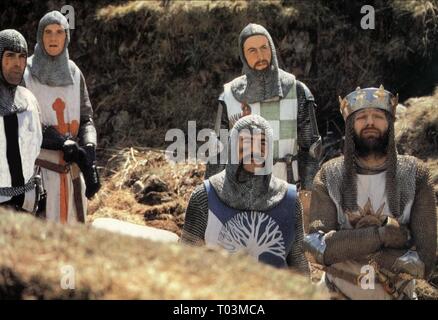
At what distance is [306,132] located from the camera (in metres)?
5.58

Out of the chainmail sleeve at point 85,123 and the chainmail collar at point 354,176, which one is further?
the chainmail sleeve at point 85,123

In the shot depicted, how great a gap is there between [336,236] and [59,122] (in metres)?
2.39

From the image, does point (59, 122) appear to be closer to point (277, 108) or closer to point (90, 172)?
point (90, 172)

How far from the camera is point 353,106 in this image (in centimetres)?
424

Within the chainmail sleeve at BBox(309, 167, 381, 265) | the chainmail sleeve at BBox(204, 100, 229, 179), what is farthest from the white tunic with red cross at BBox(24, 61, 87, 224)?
the chainmail sleeve at BBox(309, 167, 381, 265)

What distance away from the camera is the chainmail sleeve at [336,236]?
4004 millimetres

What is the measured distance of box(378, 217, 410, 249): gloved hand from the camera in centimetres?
399

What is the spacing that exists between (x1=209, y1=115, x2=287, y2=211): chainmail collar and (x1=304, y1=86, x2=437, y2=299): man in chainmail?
0.20 meters

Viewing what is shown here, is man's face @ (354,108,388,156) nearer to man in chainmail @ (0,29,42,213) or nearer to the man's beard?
the man's beard

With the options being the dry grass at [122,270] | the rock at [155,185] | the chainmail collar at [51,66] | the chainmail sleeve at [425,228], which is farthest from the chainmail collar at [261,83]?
the dry grass at [122,270]

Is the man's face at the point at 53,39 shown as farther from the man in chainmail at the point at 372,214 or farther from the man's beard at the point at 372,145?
the man's beard at the point at 372,145

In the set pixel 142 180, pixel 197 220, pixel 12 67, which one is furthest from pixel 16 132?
pixel 142 180

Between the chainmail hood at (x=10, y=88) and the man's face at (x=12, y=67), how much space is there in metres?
0.02

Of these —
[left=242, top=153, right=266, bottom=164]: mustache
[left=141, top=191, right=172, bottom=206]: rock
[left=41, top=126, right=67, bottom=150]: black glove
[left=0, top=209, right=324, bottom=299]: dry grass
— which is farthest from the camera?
[left=141, top=191, right=172, bottom=206]: rock
